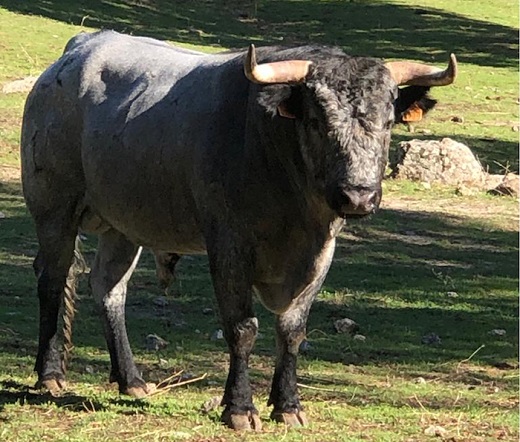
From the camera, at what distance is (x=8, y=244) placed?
43.7 feet

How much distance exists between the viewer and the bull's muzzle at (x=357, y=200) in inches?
269

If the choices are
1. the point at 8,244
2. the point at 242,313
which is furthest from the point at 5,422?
the point at 8,244

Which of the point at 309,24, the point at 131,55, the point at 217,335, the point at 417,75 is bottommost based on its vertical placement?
the point at 309,24

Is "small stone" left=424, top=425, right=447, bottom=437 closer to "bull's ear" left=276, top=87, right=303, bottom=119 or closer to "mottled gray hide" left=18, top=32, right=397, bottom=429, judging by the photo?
"mottled gray hide" left=18, top=32, right=397, bottom=429

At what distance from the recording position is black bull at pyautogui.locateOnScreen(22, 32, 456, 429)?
7.16 metres

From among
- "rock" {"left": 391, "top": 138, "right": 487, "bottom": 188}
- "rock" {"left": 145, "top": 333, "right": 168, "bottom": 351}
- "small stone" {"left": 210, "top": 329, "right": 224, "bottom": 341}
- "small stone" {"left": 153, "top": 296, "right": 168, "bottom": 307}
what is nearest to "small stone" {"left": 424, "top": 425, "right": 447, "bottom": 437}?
"rock" {"left": 145, "top": 333, "right": 168, "bottom": 351}

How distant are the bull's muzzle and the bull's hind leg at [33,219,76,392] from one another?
2592mm

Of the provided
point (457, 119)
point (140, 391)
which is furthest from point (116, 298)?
point (457, 119)

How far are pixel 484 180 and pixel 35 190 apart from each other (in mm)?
9444

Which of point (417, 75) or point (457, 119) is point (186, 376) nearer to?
point (417, 75)

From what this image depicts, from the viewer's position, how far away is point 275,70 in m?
7.15

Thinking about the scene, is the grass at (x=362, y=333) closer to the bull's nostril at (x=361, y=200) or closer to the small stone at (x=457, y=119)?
the small stone at (x=457, y=119)

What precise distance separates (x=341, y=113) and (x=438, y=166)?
1058 cm

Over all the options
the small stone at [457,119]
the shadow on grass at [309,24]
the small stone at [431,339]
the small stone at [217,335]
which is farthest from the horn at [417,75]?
the shadow on grass at [309,24]
